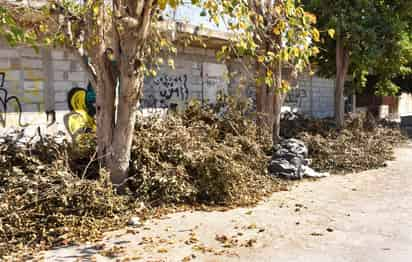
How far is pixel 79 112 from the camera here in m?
7.70

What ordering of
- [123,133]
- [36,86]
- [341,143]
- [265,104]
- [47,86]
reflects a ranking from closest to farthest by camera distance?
[123,133] → [36,86] → [47,86] → [265,104] → [341,143]

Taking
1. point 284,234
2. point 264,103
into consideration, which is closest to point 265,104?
point 264,103

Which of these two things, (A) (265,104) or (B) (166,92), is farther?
(B) (166,92)

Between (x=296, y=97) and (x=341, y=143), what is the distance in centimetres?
642

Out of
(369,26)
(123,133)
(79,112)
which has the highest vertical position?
(369,26)

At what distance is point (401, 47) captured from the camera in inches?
424

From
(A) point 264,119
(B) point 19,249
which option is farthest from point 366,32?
(B) point 19,249

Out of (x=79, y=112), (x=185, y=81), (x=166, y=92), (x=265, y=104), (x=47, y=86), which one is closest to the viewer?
(x=47, y=86)

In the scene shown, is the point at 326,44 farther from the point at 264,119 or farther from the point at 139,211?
the point at 139,211

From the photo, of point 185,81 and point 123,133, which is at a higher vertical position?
point 185,81

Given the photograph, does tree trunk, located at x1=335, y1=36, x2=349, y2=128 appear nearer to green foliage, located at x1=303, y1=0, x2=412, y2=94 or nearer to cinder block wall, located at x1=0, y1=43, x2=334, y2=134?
green foliage, located at x1=303, y1=0, x2=412, y2=94

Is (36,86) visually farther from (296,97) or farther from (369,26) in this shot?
(296,97)

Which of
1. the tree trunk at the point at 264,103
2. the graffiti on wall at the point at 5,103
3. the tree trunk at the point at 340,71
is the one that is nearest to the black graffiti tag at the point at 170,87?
the tree trunk at the point at 264,103

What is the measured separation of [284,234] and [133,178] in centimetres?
212
